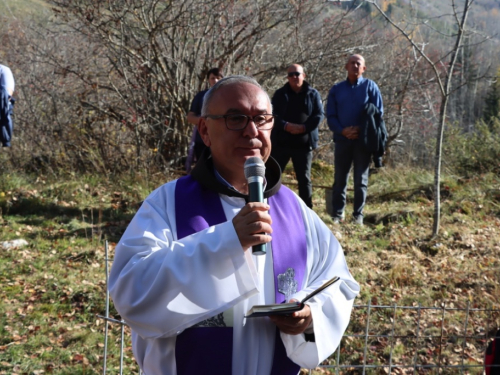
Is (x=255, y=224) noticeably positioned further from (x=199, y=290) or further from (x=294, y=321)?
(x=294, y=321)

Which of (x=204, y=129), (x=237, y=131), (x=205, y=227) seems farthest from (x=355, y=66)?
(x=205, y=227)

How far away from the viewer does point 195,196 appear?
2.47 meters

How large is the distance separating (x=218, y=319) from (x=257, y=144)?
0.67 m

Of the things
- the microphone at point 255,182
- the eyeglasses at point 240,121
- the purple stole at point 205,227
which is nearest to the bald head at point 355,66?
the purple stole at point 205,227

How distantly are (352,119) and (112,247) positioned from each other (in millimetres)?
3394

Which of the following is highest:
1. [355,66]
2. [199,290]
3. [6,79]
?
[355,66]

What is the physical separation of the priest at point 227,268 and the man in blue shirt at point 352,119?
17.6 ft

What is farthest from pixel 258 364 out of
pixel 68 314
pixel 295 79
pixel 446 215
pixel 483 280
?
pixel 446 215

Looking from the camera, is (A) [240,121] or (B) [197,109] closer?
(A) [240,121]

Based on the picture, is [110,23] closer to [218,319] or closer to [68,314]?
[68,314]

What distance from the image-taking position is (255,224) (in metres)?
1.98

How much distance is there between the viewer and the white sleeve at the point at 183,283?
2.06 metres

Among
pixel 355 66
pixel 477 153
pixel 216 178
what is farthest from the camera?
pixel 477 153

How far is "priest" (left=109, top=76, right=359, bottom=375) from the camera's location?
2074 millimetres
